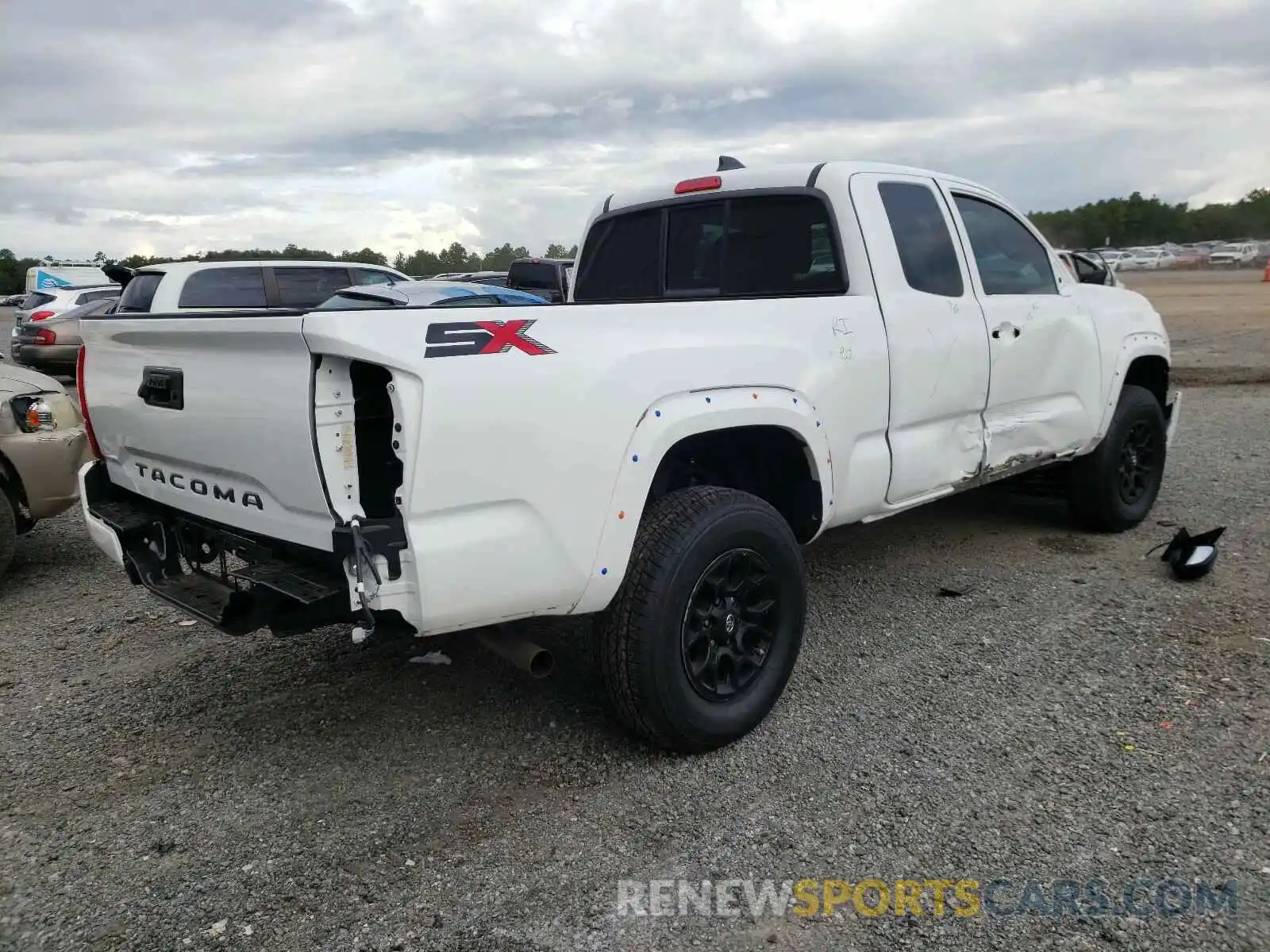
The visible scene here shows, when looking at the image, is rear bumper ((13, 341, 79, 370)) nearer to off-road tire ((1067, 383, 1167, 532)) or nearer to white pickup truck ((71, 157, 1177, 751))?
white pickup truck ((71, 157, 1177, 751))

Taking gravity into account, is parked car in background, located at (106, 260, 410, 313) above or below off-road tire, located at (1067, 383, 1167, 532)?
above

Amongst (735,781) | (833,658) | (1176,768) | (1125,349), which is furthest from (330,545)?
(1125,349)

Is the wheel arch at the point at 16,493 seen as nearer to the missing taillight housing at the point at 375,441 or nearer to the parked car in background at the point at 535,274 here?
the missing taillight housing at the point at 375,441

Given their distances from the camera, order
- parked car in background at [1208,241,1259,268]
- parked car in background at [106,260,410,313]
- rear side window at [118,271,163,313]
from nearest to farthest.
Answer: parked car in background at [106,260,410,313]
rear side window at [118,271,163,313]
parked car in background at [1208,241,1259,268]

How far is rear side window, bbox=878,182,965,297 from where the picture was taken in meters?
4.14

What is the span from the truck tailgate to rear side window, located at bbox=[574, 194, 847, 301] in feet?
7.20

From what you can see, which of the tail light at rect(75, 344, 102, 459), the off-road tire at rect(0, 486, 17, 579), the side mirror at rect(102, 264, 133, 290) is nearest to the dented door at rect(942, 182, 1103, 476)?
the tail light at rect(75, 344, 102, 459)

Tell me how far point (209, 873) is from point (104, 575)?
137 inches

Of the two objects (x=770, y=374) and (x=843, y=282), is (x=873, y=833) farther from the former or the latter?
(x=843, y=282)

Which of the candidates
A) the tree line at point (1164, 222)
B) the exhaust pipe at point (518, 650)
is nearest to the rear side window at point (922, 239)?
the exhaust pipe at point (518, 650)

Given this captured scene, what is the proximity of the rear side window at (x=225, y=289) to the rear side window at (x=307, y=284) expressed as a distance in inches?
9.0

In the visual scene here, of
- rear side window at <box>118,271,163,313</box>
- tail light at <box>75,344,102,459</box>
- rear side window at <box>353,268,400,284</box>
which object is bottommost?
tail light at <box>75,344,102,459</box>

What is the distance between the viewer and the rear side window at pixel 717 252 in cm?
410

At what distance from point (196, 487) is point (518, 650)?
3.86 ft
